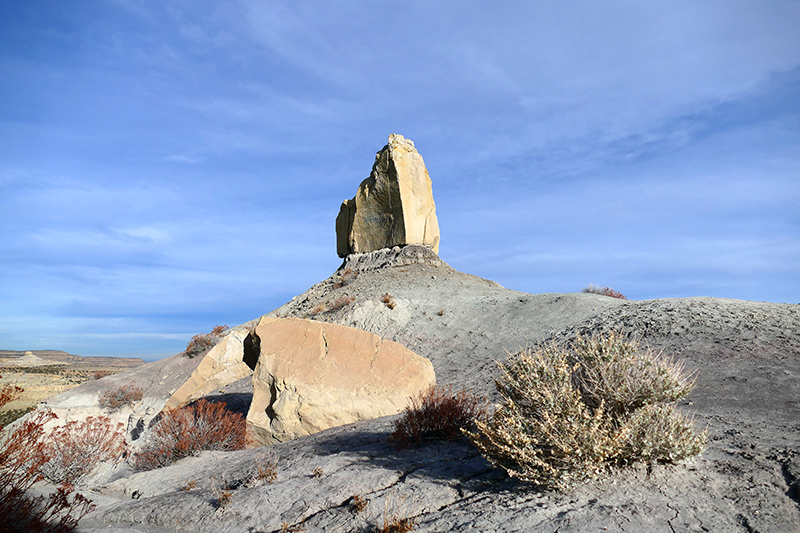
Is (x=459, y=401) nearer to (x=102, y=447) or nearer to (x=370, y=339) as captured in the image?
(x=370, y=339)

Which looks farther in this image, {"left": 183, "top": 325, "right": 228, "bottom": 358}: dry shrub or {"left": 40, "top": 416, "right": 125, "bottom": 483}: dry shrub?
{"left": 183, "top": 325, "right": 228, "bottom": 358}: dry shrub

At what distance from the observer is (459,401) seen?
6.56m

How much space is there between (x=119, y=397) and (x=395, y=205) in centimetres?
1618

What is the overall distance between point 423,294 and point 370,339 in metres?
12.1

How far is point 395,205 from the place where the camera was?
2572cm

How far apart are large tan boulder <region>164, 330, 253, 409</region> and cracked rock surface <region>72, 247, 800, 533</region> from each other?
4.86m

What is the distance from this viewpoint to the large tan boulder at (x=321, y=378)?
26.7ft

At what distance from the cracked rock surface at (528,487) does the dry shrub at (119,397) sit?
1145cm

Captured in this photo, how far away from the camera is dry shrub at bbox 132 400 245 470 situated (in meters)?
8.07

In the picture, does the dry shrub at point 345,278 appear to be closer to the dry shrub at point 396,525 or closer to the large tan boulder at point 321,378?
the large tan boulder at point 321,378

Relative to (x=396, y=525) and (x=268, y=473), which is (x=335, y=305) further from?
(x=396, y=525)

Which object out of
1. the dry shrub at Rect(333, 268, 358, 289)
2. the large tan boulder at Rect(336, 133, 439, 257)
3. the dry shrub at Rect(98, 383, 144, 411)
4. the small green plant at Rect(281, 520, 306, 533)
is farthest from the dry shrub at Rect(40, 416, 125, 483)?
the large tan boulder at Rect(336, 133, 439, 257)

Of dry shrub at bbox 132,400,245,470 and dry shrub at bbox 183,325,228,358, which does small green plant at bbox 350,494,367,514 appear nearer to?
dry shrub at bbox 132,400,245,470

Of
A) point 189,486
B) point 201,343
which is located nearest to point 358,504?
point 189,486
